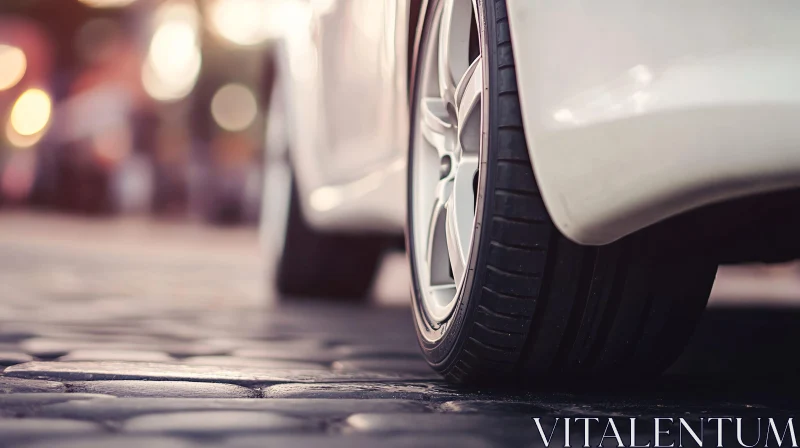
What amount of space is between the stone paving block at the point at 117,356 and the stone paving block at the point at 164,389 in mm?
374

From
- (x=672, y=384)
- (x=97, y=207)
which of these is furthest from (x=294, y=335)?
(x=97, y=207)

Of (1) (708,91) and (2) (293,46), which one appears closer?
(1) (708,91)

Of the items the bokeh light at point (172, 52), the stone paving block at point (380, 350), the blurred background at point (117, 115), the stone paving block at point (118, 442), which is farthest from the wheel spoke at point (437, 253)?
the bokeh light at point (172, 52)

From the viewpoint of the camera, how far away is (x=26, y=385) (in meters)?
1.84

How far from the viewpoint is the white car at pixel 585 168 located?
56.9 inches

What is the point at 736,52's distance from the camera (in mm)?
1456

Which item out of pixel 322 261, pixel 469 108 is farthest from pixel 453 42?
pixel 322 261

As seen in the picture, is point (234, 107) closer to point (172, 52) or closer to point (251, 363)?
point (172, 52)

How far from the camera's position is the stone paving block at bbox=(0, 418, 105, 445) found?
54.9 inches

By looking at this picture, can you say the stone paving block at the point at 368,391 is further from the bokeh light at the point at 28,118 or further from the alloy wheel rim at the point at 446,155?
the bokeh light at the point at 28,118

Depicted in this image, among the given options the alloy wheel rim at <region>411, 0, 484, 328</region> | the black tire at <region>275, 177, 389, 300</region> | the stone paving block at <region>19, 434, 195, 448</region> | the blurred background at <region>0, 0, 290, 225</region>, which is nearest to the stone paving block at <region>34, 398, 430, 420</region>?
the stone paving block at <region>19, 434, 195, 448</region>

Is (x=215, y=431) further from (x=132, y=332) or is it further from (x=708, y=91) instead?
(x=132, y=332)

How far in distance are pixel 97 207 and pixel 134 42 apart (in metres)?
3.29

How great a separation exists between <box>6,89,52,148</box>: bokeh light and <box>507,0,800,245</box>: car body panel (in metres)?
19.8
